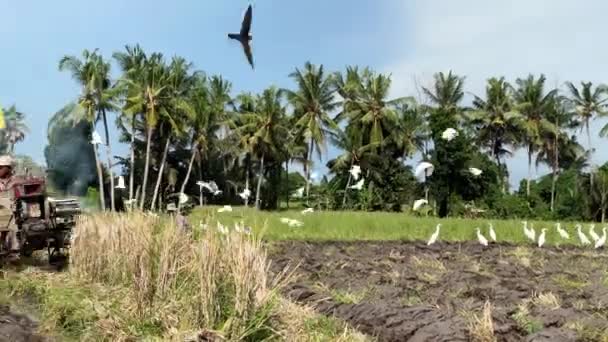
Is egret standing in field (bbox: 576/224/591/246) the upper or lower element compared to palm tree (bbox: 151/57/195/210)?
lower

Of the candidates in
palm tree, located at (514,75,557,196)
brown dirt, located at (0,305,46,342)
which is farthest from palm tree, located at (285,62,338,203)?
brown dirt, located at (0,305,46,342)


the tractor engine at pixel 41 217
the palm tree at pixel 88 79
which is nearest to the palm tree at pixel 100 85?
the palm tree at pixel 88 79

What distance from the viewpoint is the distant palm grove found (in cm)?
3791

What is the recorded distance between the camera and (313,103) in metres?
44.3

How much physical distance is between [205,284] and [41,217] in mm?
7850

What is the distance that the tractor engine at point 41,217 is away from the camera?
12.7 metres

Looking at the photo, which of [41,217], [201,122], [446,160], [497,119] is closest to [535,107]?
[497,119]

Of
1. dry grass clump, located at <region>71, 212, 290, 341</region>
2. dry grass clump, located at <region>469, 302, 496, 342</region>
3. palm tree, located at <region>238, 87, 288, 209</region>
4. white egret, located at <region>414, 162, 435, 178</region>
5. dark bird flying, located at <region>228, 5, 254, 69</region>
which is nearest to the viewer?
dark bird flying, located at <region>228, 5, 254, 69</region>

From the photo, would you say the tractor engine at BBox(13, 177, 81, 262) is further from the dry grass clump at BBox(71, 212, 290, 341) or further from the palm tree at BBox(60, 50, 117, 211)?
the palm tree at BBox(60, 50, 117, 211)

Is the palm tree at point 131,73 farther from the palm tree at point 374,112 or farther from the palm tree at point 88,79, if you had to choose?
the palm tree at point 374,112

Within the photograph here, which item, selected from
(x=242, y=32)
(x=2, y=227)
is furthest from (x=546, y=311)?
(x=2, y=227)

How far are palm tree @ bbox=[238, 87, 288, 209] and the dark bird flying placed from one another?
123 ft

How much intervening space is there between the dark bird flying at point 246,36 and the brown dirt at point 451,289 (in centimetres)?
338

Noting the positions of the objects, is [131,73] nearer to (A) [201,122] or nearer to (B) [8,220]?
(A) [201,122]
